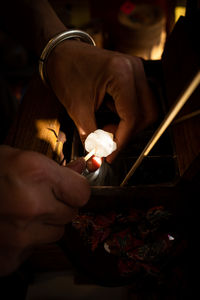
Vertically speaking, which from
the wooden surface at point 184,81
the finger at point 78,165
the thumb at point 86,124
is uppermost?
the wooden surface at point 184,81

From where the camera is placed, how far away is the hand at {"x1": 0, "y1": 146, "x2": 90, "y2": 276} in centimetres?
33

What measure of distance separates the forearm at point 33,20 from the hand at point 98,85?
0.30 ft

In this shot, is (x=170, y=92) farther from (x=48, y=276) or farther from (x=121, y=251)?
(x=48, y=276)

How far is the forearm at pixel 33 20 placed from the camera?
693mm

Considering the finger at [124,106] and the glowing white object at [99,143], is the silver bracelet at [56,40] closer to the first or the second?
the finger at [124,106]

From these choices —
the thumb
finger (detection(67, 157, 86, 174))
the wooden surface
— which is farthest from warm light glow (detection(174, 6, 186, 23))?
finger (detection(67, 157, 86, 174))

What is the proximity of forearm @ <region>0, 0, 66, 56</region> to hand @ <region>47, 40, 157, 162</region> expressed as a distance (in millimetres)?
92

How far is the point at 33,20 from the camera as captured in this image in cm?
71

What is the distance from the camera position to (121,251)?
571 millimetres

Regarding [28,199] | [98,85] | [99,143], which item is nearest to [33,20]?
[98,85]

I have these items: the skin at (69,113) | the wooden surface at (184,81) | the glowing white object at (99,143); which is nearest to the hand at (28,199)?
the skin at (69,113)

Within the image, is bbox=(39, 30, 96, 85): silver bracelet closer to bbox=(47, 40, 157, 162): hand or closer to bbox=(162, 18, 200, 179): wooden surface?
bbox=(47, 40, 157, 162): hand

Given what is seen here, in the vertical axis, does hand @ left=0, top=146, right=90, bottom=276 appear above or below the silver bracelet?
below

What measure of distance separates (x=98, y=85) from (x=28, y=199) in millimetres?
397
